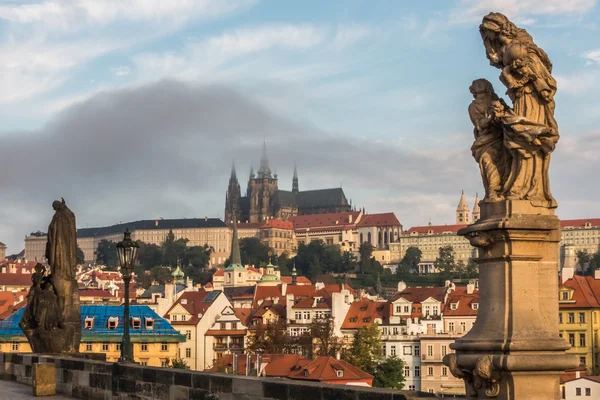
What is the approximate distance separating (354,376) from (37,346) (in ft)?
129

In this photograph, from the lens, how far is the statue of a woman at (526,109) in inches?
288

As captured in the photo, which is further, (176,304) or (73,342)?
Answer: (176,304)

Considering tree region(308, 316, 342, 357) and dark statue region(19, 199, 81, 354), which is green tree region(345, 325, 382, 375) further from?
dark statue region(19, 199, 81, 354)

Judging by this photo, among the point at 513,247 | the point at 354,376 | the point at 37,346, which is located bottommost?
the point at 354,376

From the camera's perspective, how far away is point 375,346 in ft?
253

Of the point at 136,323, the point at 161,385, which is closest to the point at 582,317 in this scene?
the point at 136,323

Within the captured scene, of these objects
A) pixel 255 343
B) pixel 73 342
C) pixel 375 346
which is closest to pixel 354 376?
pixel 375 346

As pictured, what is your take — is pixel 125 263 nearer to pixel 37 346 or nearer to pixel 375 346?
pixel 37 346

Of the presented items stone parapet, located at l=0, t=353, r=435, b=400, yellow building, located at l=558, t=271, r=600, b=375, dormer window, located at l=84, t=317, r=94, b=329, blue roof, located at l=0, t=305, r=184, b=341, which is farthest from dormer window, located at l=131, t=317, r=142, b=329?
stone parapet, located at l=0, t=353, r=435, b=400

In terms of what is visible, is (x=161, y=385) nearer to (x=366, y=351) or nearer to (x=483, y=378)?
(x=483, y=378)

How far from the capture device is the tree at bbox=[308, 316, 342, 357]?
7927cm

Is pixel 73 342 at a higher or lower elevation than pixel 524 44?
lower

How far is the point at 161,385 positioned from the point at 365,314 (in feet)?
269

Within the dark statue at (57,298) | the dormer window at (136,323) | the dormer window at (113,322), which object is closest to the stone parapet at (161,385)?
the dark statue at (57,298)
